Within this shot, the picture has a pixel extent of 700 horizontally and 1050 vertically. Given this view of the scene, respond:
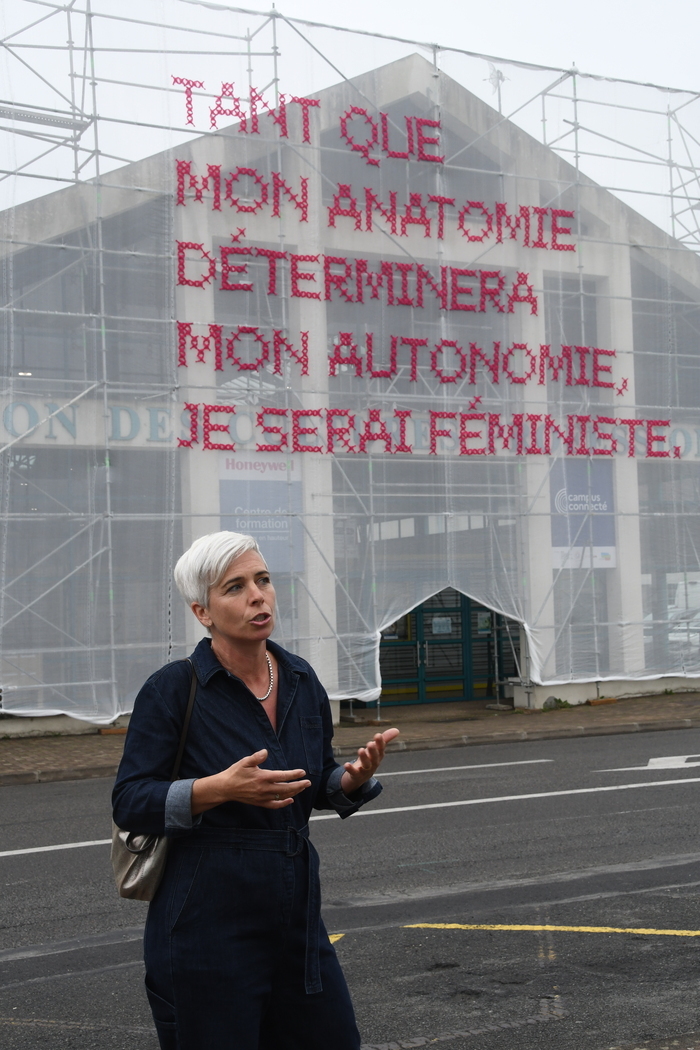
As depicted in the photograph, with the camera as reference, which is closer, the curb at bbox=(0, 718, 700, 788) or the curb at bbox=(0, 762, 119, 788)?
the curb at bbox=(0, 762, 119, 788)

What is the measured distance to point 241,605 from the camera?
2.95 m

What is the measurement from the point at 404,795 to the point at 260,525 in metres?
6.31

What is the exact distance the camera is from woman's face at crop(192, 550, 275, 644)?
2938 mm

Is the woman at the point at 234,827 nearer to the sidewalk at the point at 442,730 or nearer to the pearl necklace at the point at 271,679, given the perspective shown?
the pearl necklace at the point at 271,679

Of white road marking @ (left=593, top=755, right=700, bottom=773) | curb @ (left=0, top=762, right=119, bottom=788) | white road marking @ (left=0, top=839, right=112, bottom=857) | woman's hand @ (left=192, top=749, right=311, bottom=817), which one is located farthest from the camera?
curb @ (left=0, top=762, right=119, bottom=788)

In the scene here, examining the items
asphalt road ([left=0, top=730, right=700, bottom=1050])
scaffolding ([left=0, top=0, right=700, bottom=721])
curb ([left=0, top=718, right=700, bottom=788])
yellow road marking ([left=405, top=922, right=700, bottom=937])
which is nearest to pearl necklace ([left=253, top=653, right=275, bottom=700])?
asphalt road ([left=0, top=730, right=700, bottom=1050])

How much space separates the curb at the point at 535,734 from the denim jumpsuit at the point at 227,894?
1114 centimetres

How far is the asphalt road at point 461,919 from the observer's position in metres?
4.75

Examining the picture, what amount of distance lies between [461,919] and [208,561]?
391cm

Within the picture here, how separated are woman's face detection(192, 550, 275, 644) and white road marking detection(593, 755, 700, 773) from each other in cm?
922

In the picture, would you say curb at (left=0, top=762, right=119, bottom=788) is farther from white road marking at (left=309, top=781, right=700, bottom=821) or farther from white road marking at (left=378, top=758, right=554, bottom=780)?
white road marking at (left=309, top=781, right=700, bottom=821)

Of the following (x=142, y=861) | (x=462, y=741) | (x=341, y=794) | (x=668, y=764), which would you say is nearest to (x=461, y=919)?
(x=341, y=794)

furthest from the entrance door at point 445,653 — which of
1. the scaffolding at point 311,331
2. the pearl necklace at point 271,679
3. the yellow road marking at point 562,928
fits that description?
the pearl necklace at point 271,679

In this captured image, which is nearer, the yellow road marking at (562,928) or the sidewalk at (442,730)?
the yellow road marking at (562,928)
